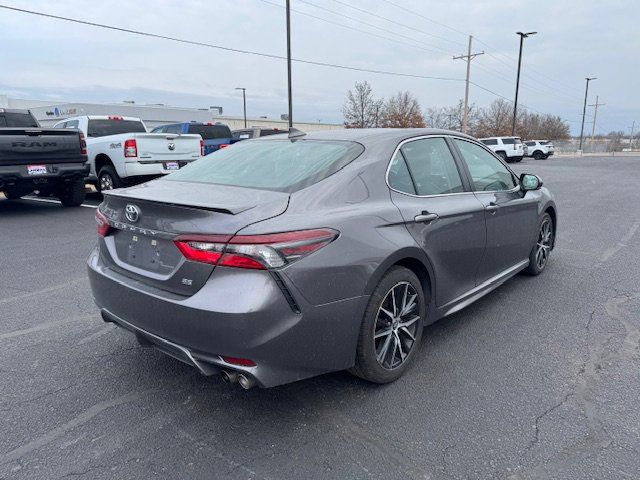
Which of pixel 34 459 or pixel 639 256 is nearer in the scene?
pixel 34 459

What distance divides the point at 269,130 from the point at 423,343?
52.8 ft

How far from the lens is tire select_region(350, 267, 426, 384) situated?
2.78 meters

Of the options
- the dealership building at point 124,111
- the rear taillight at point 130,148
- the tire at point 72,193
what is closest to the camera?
the rear taillight at point 130,148

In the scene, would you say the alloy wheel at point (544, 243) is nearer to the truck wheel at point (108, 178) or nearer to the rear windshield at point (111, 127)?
the truck wheel at point (108, 178)

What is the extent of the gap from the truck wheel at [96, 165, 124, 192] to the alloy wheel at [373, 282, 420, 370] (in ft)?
27.8

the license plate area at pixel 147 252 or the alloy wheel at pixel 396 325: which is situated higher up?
the license plate area at pixel 147 252

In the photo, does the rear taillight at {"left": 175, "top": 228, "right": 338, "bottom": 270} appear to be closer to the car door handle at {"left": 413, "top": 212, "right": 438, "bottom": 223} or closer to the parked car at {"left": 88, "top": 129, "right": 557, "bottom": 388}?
the parked car at {"left": 88, "top": 129, "right": 557, "bottom": 388}

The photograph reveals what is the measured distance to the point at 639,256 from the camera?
20.4 ft

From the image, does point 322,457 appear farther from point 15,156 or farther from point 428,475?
point 15,156

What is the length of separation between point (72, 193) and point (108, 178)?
0.78 meters

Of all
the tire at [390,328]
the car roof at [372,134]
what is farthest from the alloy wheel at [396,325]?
the car roof at [372,134]

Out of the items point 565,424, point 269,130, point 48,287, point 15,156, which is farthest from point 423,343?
point 269,130

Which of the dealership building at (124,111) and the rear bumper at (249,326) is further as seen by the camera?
the dealership building at (124,111)

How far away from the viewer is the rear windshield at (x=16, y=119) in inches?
404
